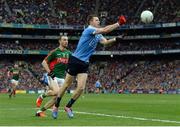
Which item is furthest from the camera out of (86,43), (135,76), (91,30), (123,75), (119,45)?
(119,45)

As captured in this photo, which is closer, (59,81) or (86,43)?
(86,43)

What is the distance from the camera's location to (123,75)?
7769 centimetres

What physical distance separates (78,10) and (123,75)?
578 inches

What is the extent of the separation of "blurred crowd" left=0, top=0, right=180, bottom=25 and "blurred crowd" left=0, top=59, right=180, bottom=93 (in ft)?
24.8

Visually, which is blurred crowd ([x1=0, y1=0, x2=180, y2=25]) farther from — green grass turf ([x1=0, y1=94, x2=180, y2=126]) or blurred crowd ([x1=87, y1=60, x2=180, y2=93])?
green grass turf ([x1=0, y1=94, x2=180, y2=126])

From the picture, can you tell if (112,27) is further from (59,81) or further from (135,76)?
(135,76)

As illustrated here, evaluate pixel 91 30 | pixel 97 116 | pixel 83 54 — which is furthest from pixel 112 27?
pixel 97 116

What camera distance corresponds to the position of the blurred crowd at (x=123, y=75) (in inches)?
2793

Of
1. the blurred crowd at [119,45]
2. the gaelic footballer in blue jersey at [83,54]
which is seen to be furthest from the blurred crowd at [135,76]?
the gaelic footballer in blue jersey at [83,54]

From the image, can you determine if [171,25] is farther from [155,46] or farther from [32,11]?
[32,11]

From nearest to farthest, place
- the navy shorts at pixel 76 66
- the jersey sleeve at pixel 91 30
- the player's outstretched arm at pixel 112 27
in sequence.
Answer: the player's outstretched arm at pixel 112 27 → the jersey sleeve at pixel 91 30 → the navy shorts at pixel 76 66

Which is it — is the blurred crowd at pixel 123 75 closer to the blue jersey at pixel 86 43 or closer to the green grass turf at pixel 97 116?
the green grass turf at pixel 97 116

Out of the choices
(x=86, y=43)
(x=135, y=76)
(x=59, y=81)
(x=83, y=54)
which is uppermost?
(x=86, y=43)

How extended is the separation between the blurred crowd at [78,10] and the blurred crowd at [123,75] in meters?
7.57
